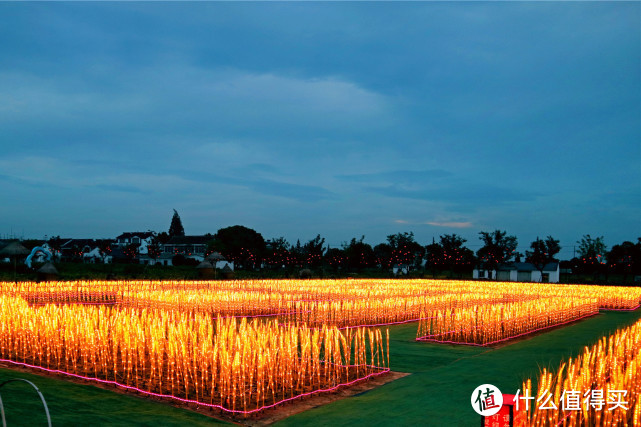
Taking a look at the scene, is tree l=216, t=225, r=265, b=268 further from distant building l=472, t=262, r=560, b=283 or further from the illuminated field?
the illuminated field

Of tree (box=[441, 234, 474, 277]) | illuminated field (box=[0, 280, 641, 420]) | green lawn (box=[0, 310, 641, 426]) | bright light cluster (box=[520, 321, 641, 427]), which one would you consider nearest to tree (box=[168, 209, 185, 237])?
tree (box=[441, 234, 474, 277])

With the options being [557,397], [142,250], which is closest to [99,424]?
[557,397]

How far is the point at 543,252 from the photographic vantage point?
65.6 meters

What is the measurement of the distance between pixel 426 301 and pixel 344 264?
55060 millimetres

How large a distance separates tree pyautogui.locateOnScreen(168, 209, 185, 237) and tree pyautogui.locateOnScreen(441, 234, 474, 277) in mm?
61219

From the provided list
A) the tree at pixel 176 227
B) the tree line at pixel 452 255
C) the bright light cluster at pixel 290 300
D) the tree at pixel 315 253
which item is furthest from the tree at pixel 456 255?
the tree at pixel 176 227

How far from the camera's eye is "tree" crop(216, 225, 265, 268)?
63.9 meters

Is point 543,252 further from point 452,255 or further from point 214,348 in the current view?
point 214,348

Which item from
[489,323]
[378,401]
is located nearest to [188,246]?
[489,323]

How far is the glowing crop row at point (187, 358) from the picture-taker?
7.77 meters

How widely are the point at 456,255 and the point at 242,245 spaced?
27038mm

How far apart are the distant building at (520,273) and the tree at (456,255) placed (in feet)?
13.0

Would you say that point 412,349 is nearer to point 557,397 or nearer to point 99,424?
point 557,397

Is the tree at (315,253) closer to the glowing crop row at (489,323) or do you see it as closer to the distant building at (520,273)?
the distant building at (520,273)
